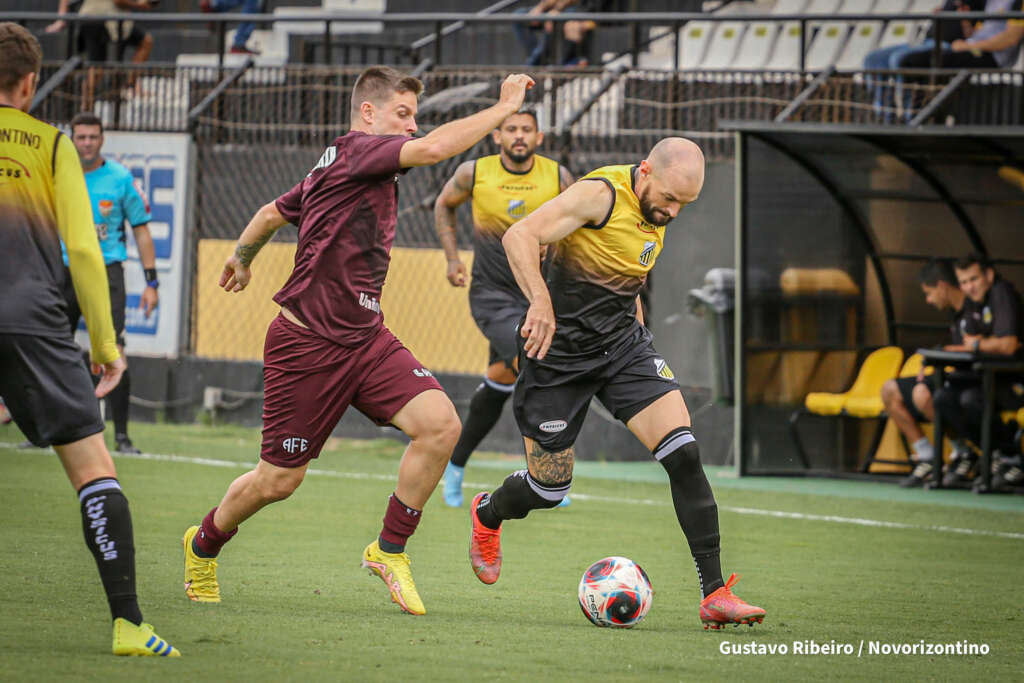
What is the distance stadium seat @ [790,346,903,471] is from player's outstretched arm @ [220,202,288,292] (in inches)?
298

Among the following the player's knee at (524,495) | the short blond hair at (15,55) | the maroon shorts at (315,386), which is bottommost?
the player's knee at (524,495)

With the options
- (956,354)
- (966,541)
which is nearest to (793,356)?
(956,354)

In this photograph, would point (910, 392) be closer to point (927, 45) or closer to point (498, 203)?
point (927, 45)

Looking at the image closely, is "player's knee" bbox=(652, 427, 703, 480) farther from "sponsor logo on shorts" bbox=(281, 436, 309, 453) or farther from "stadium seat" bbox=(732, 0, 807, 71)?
"stadium seat" bbox=(732, 0, 807, 71)

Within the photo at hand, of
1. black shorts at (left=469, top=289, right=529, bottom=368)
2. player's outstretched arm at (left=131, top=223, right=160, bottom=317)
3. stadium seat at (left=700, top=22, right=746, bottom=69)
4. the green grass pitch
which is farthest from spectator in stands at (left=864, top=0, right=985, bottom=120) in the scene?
Answer: player's outstretched arm at (left=131, top=223, right=160, bottom=317)

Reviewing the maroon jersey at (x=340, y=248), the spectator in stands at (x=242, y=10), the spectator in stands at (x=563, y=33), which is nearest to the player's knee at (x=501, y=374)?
the maroon jersey at (x=340, y=248)

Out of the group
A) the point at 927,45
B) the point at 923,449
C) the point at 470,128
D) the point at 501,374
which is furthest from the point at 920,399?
the point at 470,128

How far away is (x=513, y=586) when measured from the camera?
283 inches

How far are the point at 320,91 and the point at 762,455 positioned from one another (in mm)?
5557

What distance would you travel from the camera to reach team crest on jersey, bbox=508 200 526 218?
993 centimetres

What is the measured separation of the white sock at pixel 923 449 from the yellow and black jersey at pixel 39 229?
881 cm

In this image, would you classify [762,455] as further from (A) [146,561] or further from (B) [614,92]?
(A) [146,561]

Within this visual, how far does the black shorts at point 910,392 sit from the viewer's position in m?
12.5

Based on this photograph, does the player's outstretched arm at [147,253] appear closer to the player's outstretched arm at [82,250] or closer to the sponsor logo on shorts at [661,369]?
the sponsor logo on shorts at [661,369]
